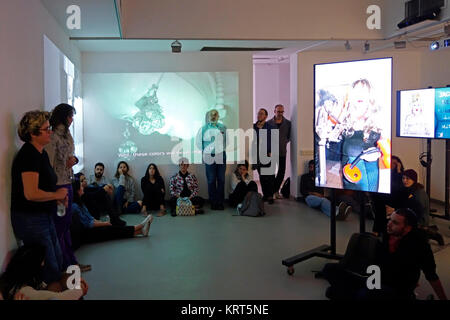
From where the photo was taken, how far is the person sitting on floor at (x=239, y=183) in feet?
27.0

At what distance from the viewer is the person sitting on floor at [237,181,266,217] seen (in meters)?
7.46

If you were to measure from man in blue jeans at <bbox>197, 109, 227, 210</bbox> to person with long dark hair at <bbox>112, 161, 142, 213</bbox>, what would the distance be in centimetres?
131

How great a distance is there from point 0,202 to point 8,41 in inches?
47.8

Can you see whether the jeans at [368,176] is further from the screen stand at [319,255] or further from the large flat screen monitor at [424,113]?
the large flat screen monitor at [424,113]

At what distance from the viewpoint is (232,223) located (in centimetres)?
696

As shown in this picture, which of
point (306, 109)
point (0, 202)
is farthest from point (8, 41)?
point (306, 109)

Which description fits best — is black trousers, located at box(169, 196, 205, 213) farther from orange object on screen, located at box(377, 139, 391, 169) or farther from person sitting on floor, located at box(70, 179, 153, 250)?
orange object on screen, located at box(377, 139, 391, 169)

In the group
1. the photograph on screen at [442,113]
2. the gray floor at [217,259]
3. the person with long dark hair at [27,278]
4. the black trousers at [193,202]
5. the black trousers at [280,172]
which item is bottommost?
the gray floor at [217,259]

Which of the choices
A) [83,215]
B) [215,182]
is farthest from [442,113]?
[83,215]

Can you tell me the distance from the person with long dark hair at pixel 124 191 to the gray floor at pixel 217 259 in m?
0.49

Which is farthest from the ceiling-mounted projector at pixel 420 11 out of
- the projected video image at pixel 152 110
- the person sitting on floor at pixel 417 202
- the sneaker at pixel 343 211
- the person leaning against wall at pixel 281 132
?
the projected video image at pixel 152 110

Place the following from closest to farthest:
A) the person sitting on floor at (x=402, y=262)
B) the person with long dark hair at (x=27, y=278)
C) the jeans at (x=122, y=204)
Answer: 1. the person with long dark hair at (x=27, y=278)
2. the person sitting on floor at (x=402, y=262)
3. the jeans at (x=122, y=204)

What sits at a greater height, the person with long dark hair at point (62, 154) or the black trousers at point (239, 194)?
the person with long dark hair at point (62, 154)

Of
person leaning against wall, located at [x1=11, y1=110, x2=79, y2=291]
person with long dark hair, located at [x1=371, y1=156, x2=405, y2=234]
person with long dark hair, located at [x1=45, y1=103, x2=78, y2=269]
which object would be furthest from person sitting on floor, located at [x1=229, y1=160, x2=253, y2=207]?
person leaning against wall, located at [x1=11, y1=110, x2=79, y2=291]
